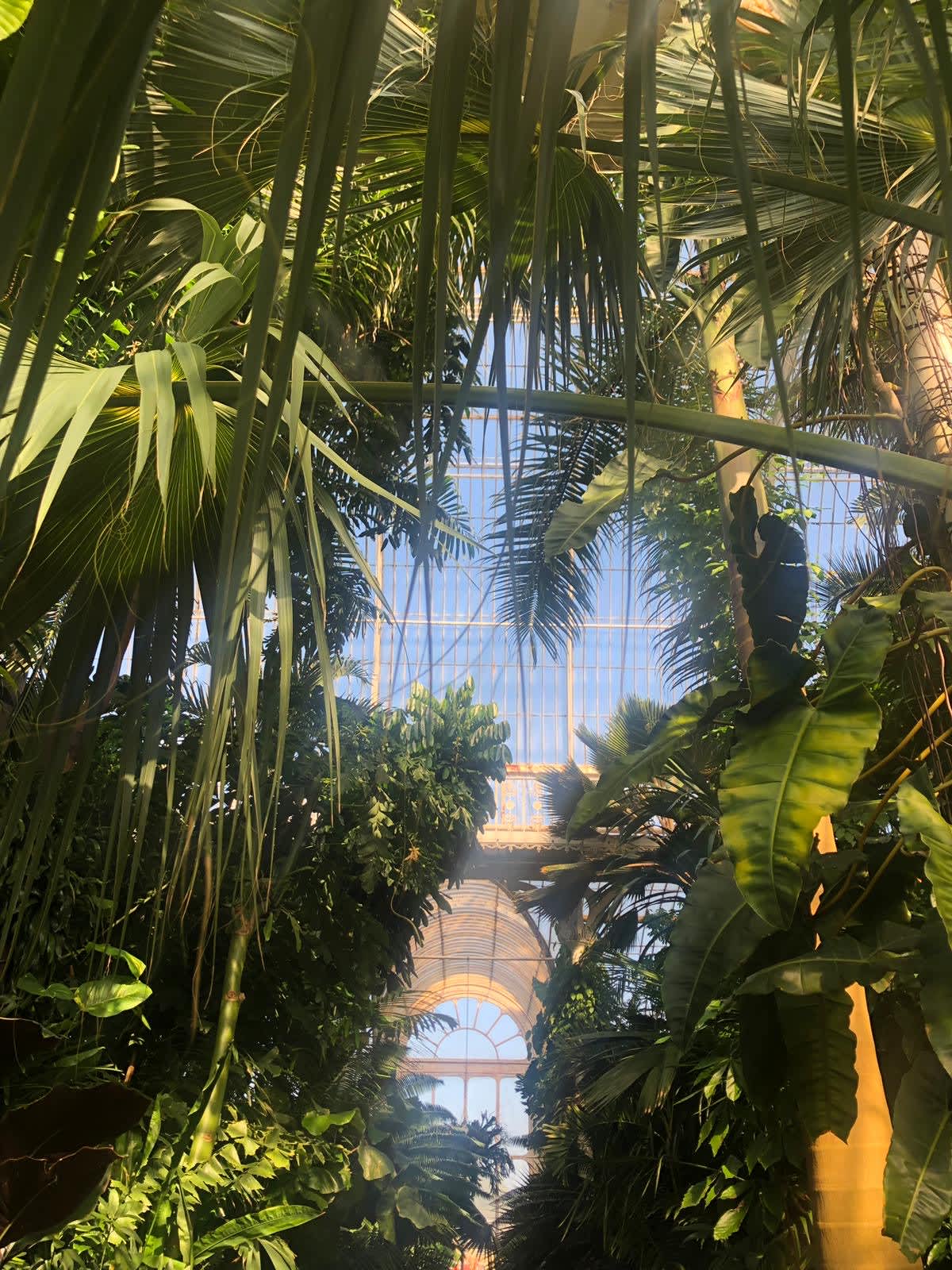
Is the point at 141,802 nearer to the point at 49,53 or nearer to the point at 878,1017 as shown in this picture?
the point at 49,53

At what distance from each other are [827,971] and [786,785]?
15.8 inches

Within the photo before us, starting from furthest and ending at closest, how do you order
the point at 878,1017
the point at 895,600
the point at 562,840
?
1. the point at 562,840
2. the point at 878,1017
3. the point at 895,600

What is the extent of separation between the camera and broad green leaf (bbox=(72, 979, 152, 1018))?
3016 millimetres

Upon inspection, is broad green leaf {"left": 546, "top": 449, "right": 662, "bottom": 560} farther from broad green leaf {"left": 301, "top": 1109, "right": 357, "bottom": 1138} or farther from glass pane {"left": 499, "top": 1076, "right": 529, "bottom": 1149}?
glass pane {"left": 499, "top": 1076, "right": 529, "bottom": 1149}

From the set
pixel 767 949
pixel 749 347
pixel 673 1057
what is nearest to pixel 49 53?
pixel 673 1057

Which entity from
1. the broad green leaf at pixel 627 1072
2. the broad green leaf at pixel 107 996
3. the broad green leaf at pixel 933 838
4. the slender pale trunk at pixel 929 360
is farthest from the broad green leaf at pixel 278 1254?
the slender pale trunk at pixel 929 360

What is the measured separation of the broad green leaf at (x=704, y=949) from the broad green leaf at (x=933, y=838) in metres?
0.35

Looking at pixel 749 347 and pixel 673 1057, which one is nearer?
pixel 673 1057

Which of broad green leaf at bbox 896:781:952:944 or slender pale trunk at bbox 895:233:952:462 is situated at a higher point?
slender pale trunk at bbox 895:233:952:462

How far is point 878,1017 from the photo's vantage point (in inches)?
144

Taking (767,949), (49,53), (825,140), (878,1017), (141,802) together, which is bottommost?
A: (878,1017)

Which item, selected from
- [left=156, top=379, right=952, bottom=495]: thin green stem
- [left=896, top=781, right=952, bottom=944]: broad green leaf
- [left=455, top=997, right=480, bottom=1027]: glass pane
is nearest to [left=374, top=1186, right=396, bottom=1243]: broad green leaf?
[left=896, top=781, right=952, bottom=944]: broad green leaf

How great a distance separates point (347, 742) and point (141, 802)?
12.9 ft

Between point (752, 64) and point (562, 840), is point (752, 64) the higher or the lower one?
the higher one
